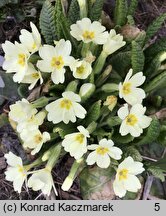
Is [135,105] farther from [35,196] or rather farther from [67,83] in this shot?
[35,196]

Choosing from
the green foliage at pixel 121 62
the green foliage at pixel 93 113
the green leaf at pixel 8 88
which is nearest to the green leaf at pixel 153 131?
the green foliage at pixel 93 113

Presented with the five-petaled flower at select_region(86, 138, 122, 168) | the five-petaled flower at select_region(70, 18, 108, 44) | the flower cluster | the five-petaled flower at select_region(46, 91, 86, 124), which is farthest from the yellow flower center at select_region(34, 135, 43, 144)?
the five-petaled flower at select_region(70, 18, 108, 44)

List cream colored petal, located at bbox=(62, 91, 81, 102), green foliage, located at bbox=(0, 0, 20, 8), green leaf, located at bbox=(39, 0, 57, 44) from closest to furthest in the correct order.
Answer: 1. cream colored petal, located at bbox=(62, 91, 81, 102)
2. green leaf, located at bbox=(39, 0, 57, 44)
3. green foliage, located at bbox=(0, 0, 20, 8)

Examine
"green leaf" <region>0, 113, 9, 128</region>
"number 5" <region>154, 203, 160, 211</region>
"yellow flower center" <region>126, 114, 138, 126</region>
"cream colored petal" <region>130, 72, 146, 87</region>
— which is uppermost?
"cream colored petal" <region>130, 72, 146, 87</region>

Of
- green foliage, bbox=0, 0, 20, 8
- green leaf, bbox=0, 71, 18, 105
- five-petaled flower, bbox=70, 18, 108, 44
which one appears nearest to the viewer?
five-petaled flower, bbox=70, 18, 108, 44

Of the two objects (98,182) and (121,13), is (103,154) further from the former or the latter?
(121,13)

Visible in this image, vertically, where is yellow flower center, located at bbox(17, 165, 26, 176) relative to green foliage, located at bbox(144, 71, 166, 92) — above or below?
below

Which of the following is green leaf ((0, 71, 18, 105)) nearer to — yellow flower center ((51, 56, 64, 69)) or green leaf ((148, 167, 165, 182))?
yellow flower center ((51, 56, 64, 69))
